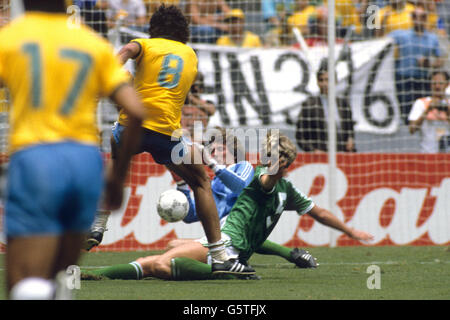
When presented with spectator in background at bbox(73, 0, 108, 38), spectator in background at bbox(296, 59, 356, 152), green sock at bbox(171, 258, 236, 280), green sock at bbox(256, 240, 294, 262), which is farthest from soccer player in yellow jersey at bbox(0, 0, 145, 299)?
spectator in background at bbox(296, 59, 356, 152)

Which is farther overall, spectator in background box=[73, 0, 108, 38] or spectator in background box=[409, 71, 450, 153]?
spectator in background box=[409, 71, 450, 153]

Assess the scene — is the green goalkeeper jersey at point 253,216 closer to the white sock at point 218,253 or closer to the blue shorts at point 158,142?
the white sock at point 218,253

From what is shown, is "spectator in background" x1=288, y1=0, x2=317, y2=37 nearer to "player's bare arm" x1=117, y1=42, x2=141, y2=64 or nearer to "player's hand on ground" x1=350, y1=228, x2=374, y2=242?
"player's bare arm" x1=117, y1=42, x2=141, y2=64

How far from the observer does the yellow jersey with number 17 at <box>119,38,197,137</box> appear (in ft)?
22.2

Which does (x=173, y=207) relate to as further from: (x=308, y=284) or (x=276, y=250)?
(x=308, y=284)

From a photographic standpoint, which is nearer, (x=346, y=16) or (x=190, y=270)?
(x=190, y=270)

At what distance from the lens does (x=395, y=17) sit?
44.3 ft

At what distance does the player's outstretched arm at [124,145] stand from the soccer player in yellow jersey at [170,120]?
3.34 metres

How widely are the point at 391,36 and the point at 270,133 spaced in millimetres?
6938

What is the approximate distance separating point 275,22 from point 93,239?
289 inches

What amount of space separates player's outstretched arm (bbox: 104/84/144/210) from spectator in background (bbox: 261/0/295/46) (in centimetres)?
1025

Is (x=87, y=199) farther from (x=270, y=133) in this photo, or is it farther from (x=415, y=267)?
(x=415, y=267)

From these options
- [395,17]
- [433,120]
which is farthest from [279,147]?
[395,17]
